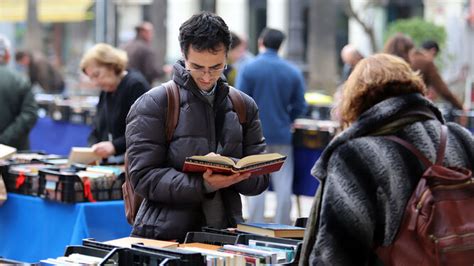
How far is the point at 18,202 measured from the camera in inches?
297

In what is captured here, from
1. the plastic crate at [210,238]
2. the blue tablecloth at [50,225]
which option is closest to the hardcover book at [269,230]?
the plastic crate at [210,238]

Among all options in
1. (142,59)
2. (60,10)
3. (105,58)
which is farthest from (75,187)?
(60,10)

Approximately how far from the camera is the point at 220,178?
189 inches

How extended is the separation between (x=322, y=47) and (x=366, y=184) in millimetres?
19888

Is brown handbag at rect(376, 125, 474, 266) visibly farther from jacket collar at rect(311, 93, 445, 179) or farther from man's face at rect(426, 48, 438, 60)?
man's face at rect(426, 48, 438, 60)

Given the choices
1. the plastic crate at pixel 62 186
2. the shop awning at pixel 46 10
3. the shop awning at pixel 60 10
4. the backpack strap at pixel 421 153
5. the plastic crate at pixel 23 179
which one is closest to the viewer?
the backpack strap at pixel 421 153

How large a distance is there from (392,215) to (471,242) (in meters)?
0.32

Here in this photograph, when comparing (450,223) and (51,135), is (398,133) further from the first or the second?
(51,135)

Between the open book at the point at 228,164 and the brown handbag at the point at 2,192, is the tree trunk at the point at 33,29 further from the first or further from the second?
the open book at the point at 228,164

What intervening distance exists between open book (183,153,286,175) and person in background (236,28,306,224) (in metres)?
5.47

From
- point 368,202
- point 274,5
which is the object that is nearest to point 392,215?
point 368,202

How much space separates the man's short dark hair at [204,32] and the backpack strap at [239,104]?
1.20 ft

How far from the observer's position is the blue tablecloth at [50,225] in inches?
281

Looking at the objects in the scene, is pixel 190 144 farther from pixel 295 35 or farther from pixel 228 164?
pixel 295 35
